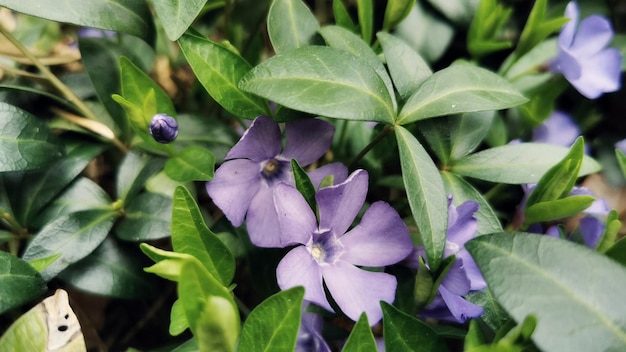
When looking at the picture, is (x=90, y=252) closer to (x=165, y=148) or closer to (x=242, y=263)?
(x=165, y=148)

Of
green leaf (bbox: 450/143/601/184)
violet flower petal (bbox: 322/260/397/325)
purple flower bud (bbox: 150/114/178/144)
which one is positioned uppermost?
purple flower bud (bbox: 150/114/178/144)

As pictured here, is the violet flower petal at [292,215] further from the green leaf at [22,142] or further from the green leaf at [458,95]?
the green leaf at [22,142]

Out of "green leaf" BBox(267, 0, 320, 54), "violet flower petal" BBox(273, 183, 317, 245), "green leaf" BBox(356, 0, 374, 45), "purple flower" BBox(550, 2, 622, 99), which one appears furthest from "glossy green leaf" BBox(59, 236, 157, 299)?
"purple flower" BBox(550, 2, 622, 99)

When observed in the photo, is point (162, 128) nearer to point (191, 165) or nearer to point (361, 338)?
point (191, 165)

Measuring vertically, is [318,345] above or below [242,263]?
above

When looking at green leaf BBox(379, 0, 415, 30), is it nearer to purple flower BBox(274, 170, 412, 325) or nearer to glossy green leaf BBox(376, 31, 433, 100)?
glossy green leaf BBox(376, 31, 433, 100)

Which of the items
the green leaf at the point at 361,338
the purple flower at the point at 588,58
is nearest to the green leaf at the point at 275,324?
the green leaf at the point at 361,338

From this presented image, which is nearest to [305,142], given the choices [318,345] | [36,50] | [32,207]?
[318,345]
